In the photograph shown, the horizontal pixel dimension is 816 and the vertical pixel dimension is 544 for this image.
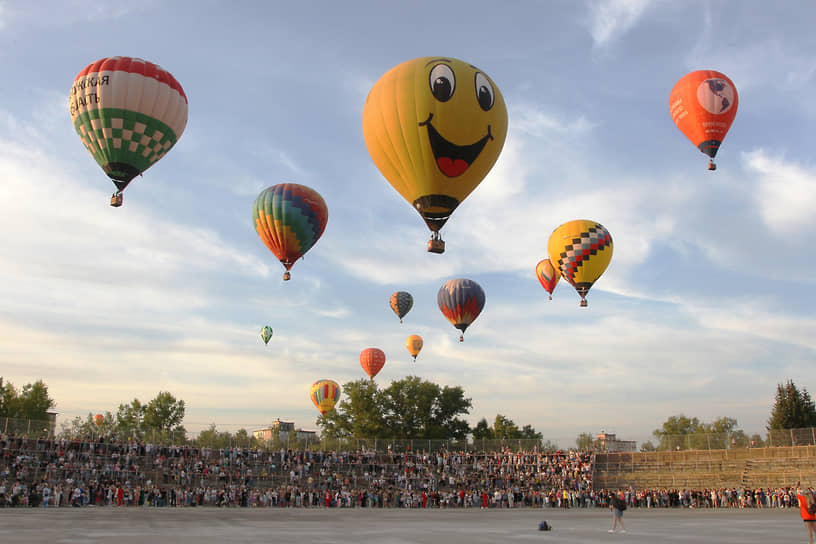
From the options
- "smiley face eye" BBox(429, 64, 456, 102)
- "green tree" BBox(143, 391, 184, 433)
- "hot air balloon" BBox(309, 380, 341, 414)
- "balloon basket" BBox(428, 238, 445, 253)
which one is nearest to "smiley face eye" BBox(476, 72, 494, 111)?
"smiley face eye" BBox(429, 64, 456, 102)

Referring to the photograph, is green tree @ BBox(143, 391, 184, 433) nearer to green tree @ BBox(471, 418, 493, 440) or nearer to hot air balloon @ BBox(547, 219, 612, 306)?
green tree @ BBox(471, 418, 493, 440)

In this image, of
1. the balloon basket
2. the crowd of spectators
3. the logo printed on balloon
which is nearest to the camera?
the balloon basket

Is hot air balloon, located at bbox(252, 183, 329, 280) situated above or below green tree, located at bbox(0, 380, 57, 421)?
above

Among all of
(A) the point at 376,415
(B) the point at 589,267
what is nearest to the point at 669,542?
(B) the point at 589,267

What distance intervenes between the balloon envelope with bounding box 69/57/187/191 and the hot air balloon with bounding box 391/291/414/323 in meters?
36.2

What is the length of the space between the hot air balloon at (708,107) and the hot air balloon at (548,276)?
1759 centimetres

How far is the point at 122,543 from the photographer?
13047 millimetres

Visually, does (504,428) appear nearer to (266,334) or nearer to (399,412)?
(399,412)

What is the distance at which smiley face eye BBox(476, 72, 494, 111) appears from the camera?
859 inches

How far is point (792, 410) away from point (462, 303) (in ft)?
142

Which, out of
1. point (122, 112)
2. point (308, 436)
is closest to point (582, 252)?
point (122, 112)

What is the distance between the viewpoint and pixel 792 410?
69062 mm

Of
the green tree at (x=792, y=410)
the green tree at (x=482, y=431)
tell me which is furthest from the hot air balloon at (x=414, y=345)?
the green tree at (x=792, y=410)

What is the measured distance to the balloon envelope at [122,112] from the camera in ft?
87.6
